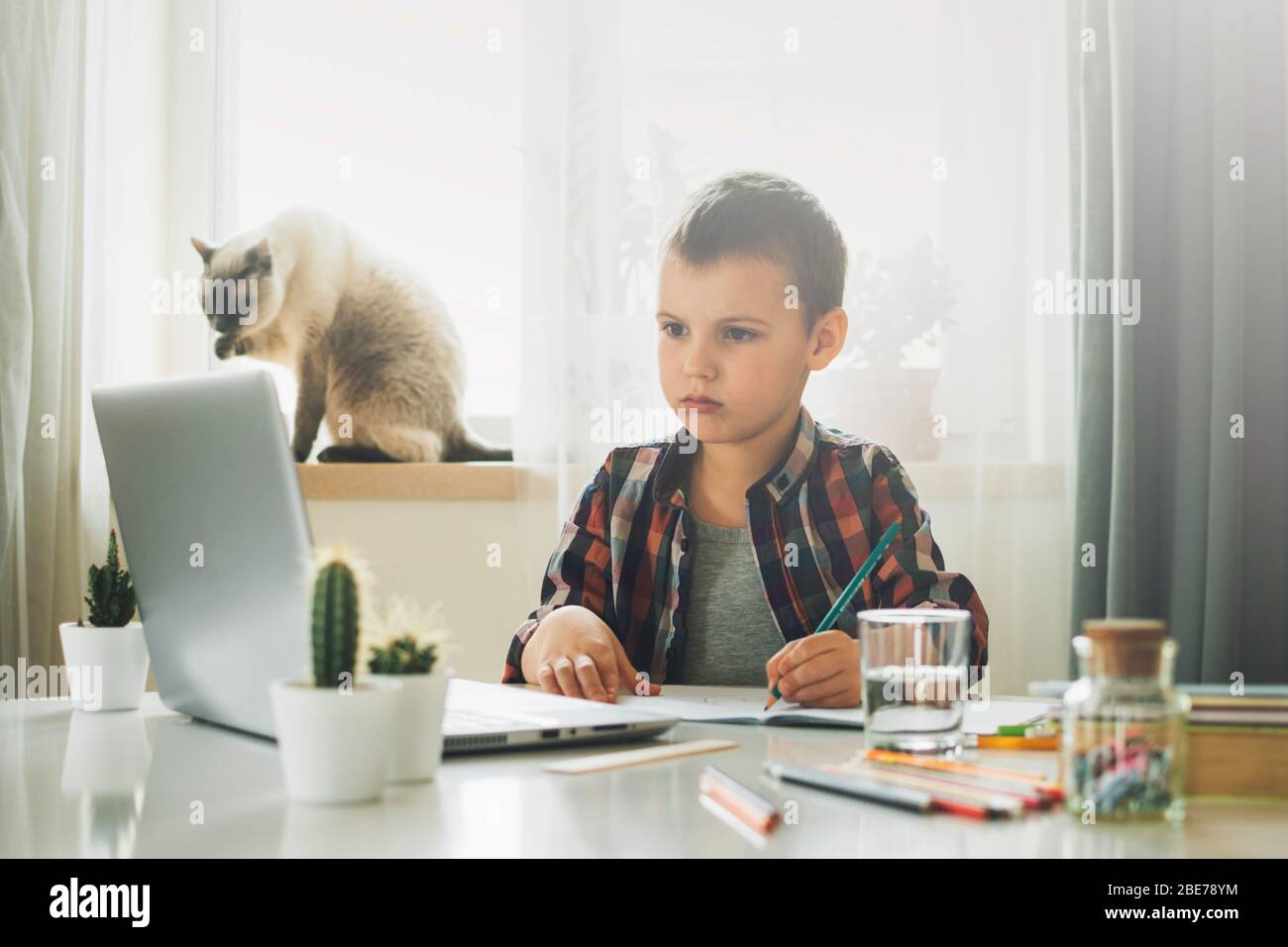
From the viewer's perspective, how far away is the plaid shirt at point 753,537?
137 centimetres

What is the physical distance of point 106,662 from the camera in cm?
100

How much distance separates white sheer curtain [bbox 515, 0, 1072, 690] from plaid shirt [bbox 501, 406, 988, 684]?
62 cm

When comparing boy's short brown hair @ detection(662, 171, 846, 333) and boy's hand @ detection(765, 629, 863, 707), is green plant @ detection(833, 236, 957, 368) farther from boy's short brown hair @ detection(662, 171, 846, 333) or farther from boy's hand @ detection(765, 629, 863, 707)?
boy's hand @ detection(765, 629, 863, 707)

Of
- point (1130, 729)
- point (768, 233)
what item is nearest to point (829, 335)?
point (768, 233)

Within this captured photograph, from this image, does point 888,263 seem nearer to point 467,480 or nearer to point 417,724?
point 467,480

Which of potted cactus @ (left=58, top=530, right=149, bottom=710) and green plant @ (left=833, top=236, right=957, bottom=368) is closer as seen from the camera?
potted cactus @ (left=58, top=530, right=149, bottom=710)

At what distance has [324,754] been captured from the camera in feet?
2.06

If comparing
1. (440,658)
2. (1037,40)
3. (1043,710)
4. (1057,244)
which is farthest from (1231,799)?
(1037,40)

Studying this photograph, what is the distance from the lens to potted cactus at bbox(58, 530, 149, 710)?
994 millimetres

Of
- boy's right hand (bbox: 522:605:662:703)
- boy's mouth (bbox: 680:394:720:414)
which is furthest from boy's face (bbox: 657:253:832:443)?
boy's right hand (bbox: 522:605:662:703)

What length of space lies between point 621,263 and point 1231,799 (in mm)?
1589

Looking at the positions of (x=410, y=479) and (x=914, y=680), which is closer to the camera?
(x=914, y=680)

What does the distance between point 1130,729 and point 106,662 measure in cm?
79

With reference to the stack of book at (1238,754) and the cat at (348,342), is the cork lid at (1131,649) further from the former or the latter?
the cat at (348,342)
